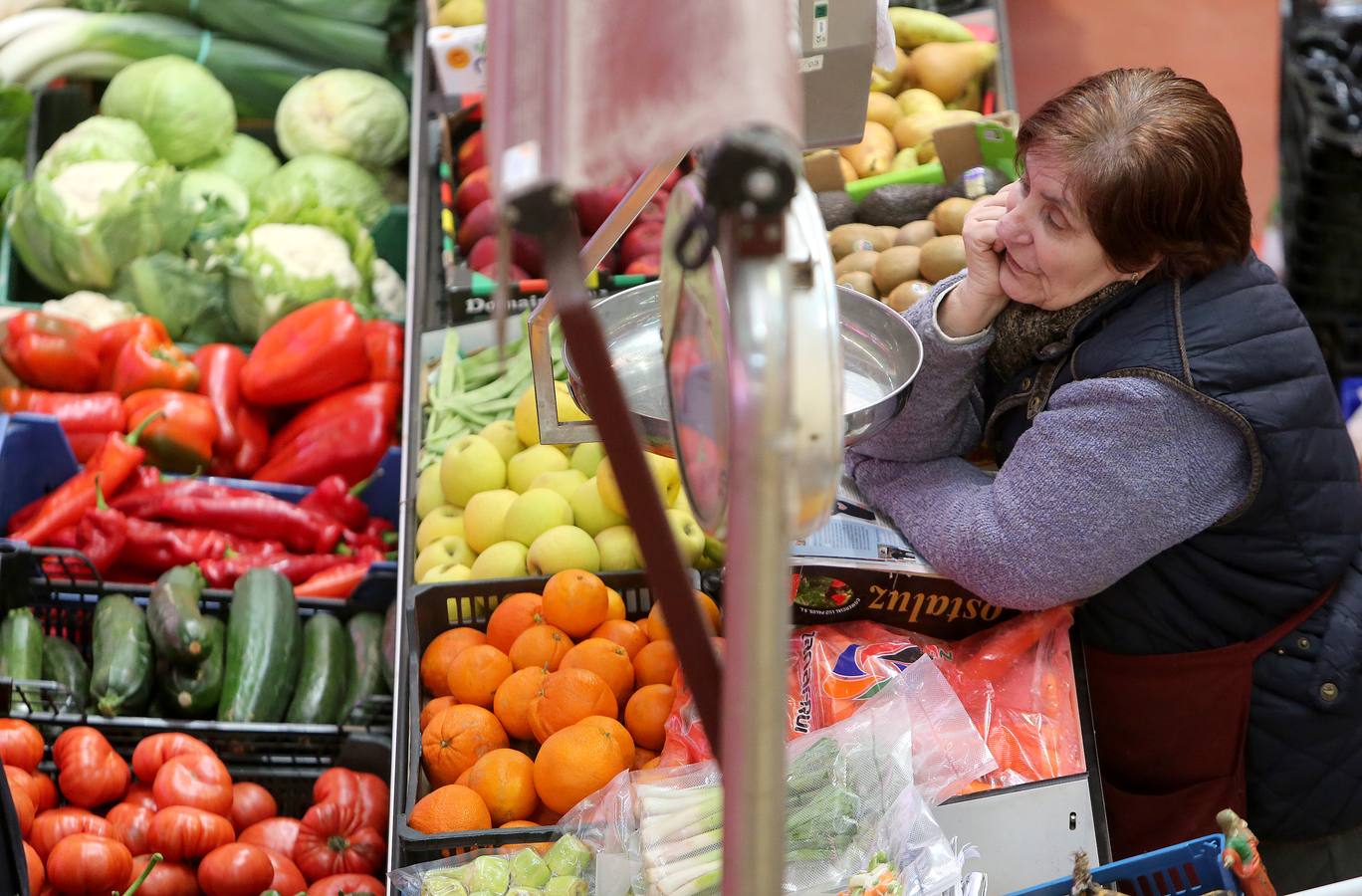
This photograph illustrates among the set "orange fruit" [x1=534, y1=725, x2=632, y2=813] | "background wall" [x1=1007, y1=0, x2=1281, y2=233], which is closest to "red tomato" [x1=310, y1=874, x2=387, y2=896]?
"orange fruit" [x1=534, y1=725, x2=632, y2=813]

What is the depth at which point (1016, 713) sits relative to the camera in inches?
82.8

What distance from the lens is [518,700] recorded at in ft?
7.31

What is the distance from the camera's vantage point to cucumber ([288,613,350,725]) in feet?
9.64

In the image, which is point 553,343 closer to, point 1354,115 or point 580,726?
point 580,726

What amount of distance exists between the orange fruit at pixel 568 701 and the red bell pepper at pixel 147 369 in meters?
2.08

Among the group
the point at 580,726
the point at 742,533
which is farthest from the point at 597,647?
the point at 742,533

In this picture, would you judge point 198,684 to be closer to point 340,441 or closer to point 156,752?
point 156,752

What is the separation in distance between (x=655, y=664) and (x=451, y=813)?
1.44 feet

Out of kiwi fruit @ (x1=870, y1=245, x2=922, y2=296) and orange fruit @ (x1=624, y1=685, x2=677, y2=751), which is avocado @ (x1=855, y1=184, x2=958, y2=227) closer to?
kiwi fruit @ (x1=870, y1=245, x2=922, y2=296)

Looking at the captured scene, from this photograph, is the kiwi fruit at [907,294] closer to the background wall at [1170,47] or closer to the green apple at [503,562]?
the green apple at [503,562]

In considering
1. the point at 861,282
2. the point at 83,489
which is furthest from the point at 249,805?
the point at 861,282

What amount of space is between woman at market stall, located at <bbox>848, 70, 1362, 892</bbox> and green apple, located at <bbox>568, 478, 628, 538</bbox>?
1.90 feet

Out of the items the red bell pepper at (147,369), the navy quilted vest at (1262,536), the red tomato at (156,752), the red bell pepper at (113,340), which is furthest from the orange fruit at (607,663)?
the red bell pepper at (113,340)

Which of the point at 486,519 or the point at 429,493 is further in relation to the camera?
the point at 429,493
